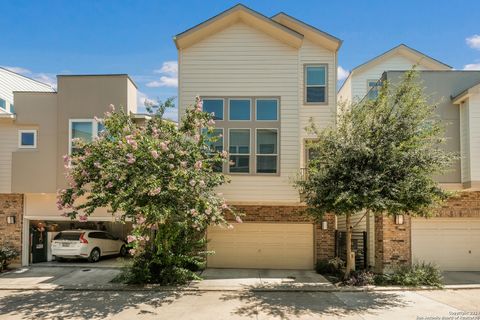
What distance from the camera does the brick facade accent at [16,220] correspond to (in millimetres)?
15062

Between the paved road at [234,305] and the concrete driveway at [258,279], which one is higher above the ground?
the paved road at [234,305]

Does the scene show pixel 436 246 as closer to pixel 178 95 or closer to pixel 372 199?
pixel 372 199

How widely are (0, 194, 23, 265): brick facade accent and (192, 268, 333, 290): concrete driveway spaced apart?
743cm

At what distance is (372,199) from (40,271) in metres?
11.8

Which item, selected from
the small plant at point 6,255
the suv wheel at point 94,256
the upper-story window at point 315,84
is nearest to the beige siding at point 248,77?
the upper-story window at point 315,84

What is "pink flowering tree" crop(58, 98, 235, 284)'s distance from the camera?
1054cm

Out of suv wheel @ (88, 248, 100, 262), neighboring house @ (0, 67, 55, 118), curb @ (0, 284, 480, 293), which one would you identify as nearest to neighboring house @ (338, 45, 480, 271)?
curb @ (0, 284, 480, 293)

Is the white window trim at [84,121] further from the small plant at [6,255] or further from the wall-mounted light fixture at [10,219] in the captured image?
the small plant at [6,255]

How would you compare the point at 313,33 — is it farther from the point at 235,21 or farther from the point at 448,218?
the point at 448,218

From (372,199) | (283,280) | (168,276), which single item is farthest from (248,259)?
(372,199)

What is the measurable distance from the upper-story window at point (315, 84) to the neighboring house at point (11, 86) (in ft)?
47.6

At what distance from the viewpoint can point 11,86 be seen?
22109 mm

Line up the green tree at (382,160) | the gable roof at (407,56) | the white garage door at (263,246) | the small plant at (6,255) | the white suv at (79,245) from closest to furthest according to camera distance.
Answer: the green tree at (382,160) → the small plant at (6,255) → the white garage door at (263,246) → the white suv at (79,245) → the gable roof at (407,56)

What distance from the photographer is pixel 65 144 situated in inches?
562
